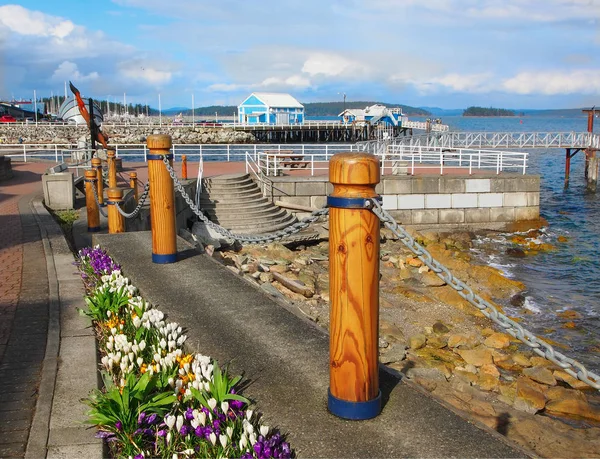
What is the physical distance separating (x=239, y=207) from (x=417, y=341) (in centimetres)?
990

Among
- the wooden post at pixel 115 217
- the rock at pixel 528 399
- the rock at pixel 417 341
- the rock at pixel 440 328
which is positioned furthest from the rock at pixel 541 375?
the wooden post at pixel 115 217

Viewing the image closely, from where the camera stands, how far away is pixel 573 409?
803 cm

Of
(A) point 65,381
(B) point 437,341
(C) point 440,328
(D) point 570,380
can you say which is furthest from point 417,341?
(A) point 65,381

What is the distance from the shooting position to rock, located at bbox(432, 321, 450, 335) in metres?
11.1

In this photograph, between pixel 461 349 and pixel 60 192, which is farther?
pixel 60 192

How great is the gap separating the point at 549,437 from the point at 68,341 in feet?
17.3

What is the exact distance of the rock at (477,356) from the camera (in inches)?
376

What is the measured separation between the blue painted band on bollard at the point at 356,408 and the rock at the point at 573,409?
549 centimetres

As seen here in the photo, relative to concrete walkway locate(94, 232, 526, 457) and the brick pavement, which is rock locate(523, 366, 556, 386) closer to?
concrete walkway locate(94, 232, 526, 457)

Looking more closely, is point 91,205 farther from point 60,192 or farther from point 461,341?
point 461,341

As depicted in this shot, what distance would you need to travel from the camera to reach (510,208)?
22.2 meters

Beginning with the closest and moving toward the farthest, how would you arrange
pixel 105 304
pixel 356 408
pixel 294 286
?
pixel 356 408
pixel 105 304
pixel 294 286

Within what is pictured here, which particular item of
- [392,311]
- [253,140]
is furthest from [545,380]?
[253,140]

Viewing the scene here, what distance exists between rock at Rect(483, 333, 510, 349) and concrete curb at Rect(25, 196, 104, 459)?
23.0 ft
